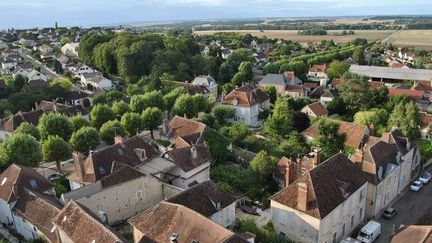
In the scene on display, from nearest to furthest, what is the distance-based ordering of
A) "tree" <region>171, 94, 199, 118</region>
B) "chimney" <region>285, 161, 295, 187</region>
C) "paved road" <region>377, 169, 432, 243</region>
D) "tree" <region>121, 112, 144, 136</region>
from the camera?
"paved road" <region>377, 169, 432, 243</region> → "chimney" <region>285, 161, 295, 187</region> → "tree" <region>121, 112, 144, 136</region> → "tree" <region>171, 94, 199, 118</region>

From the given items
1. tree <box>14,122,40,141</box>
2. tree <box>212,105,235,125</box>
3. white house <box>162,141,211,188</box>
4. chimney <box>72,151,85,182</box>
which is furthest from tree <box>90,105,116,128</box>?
chimney <box>72,151,85,182</box>

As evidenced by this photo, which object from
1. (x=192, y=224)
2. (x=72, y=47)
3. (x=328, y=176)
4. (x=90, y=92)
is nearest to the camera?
(x=192, y=224)

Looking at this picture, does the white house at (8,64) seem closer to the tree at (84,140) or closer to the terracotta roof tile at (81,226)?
the tree at (84,140)

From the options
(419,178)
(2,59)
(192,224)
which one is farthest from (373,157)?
(2,59)

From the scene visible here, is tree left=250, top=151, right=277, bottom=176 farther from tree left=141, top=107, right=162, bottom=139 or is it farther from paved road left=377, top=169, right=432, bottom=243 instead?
tree left=141, top=107, right=162, bottom=139

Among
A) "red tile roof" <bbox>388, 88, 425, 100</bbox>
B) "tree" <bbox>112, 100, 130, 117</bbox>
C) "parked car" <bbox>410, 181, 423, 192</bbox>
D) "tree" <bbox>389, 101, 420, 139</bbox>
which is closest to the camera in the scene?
"parked car" <bbox>410, 181, 423, 192</bbox>

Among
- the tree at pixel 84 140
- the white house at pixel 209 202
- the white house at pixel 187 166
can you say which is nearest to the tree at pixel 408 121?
the white house at pixel 187 166

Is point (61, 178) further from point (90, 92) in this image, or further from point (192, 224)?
point (90, 92)
